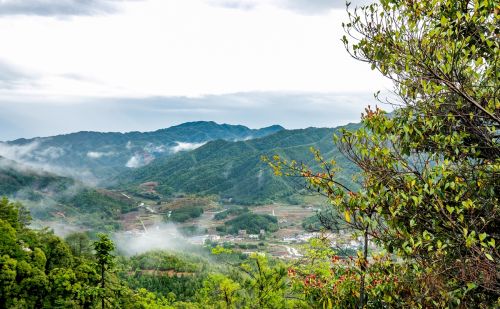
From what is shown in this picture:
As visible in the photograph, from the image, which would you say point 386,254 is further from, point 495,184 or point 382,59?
point 382,59

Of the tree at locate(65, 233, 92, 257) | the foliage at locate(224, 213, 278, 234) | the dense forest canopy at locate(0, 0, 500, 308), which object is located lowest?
the foliage at locate(224, 213, 278, 234)

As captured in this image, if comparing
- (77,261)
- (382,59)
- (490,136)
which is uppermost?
(382,59)

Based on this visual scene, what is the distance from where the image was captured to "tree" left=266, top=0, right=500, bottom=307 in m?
4.95

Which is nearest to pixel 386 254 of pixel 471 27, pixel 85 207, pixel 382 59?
pixel 382 59

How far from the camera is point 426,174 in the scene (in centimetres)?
531

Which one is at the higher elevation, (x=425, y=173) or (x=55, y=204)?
(x=425, y=173)

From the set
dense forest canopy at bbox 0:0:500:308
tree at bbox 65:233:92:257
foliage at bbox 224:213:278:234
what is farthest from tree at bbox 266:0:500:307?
foliage at bbox 224:213:278:234

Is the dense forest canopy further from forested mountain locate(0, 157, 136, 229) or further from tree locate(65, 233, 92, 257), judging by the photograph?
forested mountain locate(0, 157, 136, 229)

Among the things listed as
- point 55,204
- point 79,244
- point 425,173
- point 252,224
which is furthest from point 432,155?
point 55,204

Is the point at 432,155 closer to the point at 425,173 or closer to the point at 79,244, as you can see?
the point at 425,173

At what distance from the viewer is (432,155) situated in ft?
19.1

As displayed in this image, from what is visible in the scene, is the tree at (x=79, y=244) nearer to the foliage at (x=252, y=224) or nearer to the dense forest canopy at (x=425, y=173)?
the dense forest canopy at (x=425, y=173)

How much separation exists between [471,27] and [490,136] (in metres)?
1.71

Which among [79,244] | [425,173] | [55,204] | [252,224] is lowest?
[252,224]
